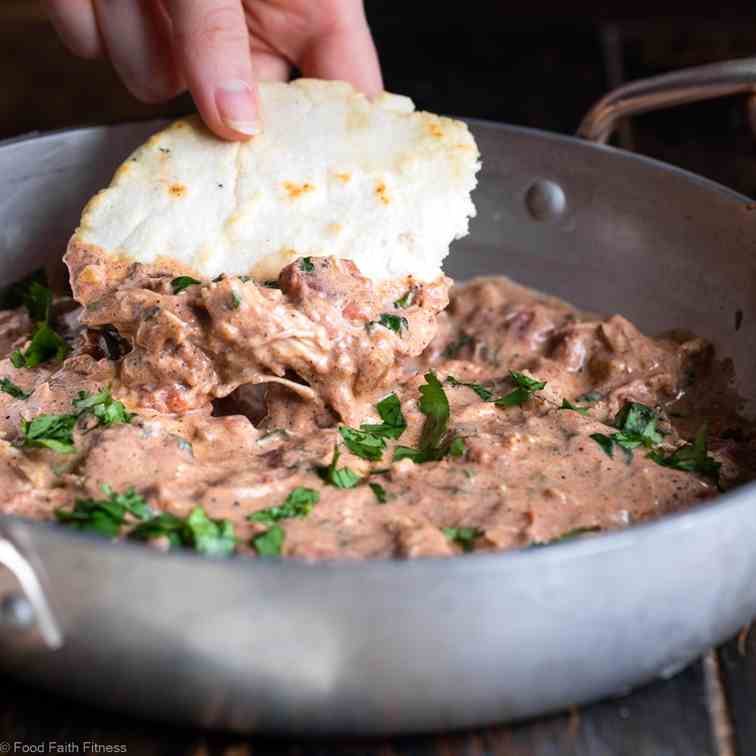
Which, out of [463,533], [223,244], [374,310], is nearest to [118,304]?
[223,244]

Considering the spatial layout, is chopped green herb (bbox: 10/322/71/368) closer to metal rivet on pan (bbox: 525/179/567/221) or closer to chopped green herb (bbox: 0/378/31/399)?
chopped green herb (bbox: 0/378/31/399)

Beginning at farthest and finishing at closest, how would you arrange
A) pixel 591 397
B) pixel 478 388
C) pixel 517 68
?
pixel 517 68
pixel 591 397
pixel 478 388

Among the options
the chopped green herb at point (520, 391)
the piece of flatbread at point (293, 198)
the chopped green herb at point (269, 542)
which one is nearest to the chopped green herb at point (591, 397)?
the chopped green herb at point (520, 391)

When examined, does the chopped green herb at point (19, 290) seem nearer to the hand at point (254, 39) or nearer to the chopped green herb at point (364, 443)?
the hand at point (254, 39)

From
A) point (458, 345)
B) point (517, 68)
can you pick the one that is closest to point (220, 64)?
point (458, 345)

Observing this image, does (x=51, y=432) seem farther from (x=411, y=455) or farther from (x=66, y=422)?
(x=411, y=455)

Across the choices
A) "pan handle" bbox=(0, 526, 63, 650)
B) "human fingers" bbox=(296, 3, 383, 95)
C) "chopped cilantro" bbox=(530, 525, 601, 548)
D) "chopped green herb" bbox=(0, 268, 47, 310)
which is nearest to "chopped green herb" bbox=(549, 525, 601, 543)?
"chopped cilantro" bbox=(530, 525, 601, 548)

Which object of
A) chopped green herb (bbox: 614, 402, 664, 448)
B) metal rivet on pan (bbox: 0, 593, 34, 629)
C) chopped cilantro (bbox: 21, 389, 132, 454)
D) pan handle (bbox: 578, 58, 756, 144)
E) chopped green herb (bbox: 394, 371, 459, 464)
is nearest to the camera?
metal rivet on pan (bbox: 0, 593, 34, 629)
